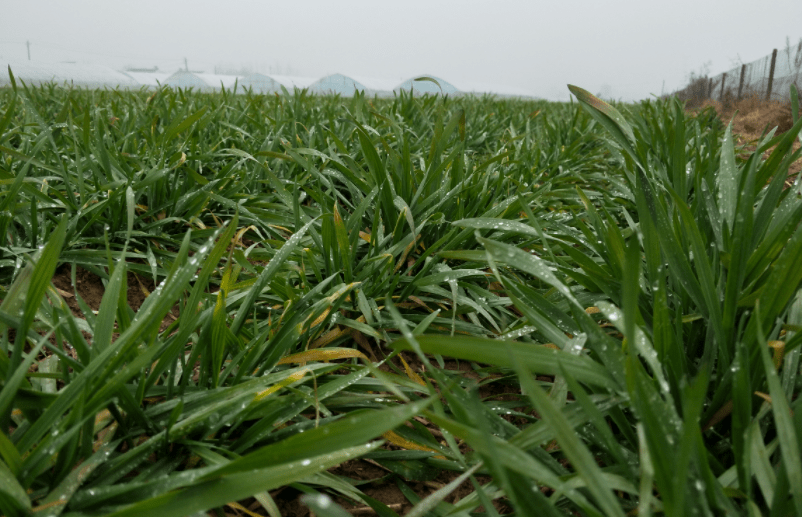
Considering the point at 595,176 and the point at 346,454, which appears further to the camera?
the point at 595,176

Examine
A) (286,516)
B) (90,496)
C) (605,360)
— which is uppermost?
(605,360)

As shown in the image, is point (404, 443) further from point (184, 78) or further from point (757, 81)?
point (184, 78)

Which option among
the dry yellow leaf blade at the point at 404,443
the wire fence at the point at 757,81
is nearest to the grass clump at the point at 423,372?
the dry yellow leaf blade at the point at 404,443

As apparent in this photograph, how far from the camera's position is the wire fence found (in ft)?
31.9

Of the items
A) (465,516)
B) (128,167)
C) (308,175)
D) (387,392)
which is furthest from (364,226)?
(465,516)

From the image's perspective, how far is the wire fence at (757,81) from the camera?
973 cm

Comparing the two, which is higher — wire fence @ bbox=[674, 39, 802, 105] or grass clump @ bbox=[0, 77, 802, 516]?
wire fence @ bbox=[674, 39, 802, 105]

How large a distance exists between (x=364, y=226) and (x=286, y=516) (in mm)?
953

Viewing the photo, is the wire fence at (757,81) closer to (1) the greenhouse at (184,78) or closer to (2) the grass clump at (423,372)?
(2) the grass clump at (423,372)

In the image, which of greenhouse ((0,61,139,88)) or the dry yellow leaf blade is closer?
the dry yellow leaf blade

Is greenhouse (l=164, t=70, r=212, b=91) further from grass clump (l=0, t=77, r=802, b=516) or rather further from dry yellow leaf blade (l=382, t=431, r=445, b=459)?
dry yellow leaf blade (l=382, t=431, r=445, b=459)

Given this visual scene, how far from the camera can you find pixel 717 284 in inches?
32.0

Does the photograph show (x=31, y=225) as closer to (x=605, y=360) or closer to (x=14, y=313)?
(x=14, y=313)

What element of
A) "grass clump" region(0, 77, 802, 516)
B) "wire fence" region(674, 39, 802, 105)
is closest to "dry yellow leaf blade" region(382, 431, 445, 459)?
"grass clump" region(0, 77, 802, 516)
